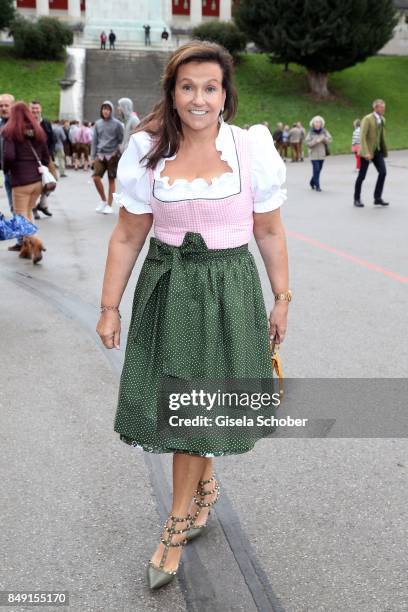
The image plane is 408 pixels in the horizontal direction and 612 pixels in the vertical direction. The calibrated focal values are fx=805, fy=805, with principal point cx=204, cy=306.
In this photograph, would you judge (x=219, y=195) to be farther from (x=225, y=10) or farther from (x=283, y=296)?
(x=225, y=10)

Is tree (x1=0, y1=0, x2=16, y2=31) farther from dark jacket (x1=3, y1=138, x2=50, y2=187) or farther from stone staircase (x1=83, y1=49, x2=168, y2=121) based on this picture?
dark jacket (x1=3, y1=138, x2=50, y2=187)

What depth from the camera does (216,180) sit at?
2.78 metres

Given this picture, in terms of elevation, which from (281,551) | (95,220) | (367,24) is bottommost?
(95,220)

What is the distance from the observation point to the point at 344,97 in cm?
4381

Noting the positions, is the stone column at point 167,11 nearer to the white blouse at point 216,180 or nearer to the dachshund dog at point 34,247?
the dachshund dog at point 34,247

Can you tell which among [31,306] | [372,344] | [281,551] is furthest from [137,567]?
[31,306]

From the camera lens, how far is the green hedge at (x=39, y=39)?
1869 inches

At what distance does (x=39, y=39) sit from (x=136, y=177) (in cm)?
4811

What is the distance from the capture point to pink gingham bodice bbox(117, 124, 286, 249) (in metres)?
2.77

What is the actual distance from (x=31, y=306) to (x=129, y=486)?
3.76 meters

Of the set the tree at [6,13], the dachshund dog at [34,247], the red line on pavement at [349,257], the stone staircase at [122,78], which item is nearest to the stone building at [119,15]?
the stone staircase at [122,78]

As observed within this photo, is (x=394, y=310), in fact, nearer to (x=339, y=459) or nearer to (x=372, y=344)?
(x=372, y=344)

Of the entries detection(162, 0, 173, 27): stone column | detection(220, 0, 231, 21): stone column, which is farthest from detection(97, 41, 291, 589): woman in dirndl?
detection(220, 0, 231, 21): stone column

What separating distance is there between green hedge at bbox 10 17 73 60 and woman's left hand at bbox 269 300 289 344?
158ft
